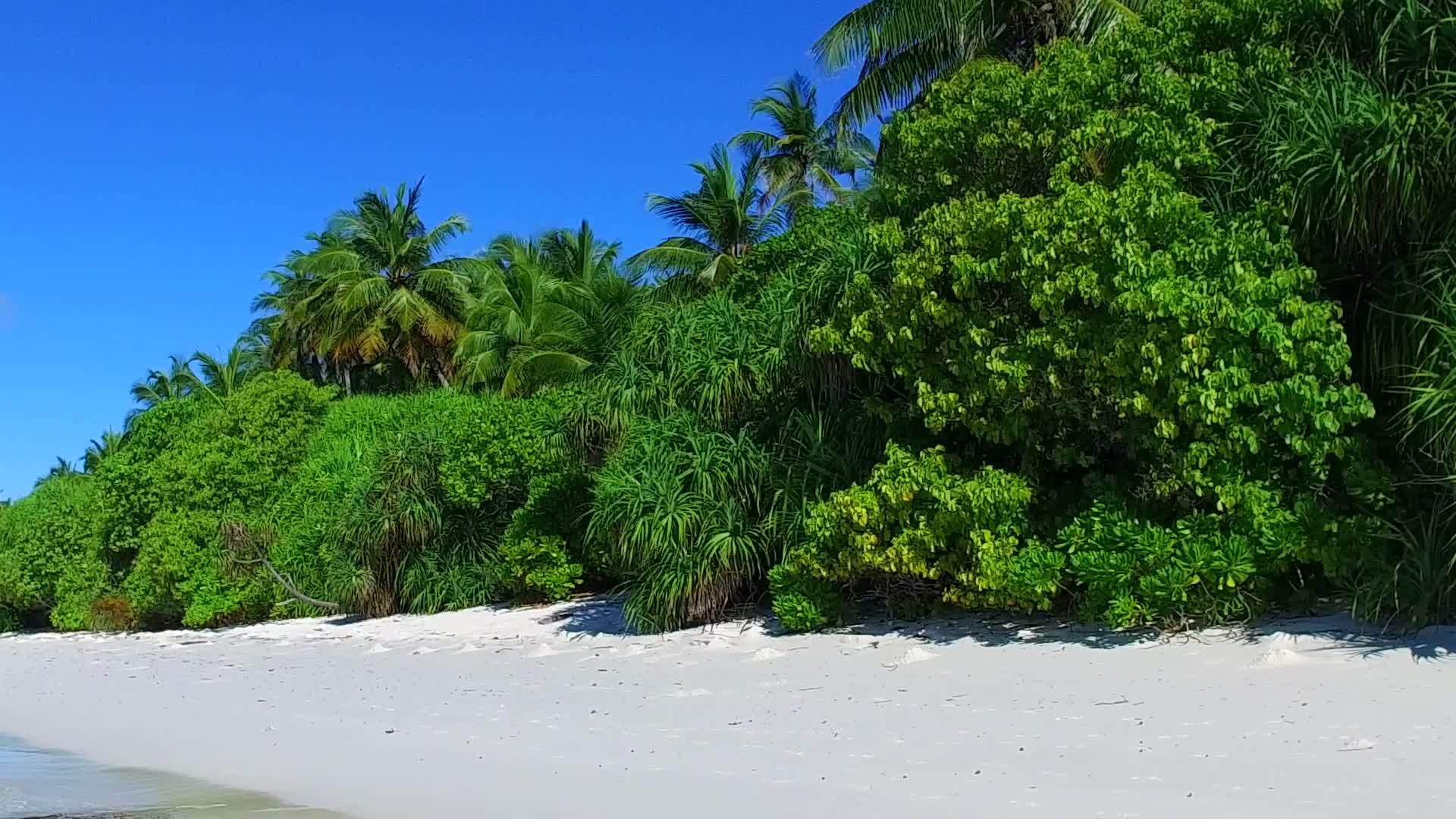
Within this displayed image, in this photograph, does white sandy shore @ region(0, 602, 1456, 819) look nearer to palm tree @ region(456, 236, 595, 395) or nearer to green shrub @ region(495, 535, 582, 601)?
green shrub @ region(495, 535, 582, 601)

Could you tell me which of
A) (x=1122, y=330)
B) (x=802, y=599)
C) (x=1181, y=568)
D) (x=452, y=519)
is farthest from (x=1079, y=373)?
(x=452, y=519)

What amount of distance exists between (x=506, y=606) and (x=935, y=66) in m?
10.3

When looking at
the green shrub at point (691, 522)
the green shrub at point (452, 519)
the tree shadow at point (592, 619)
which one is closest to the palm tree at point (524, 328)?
the green shrub at point (452, 519)

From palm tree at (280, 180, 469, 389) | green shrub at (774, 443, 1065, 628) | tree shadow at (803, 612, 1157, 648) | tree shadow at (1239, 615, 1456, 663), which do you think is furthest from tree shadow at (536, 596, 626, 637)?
palm tree at (280, 180, 469, 389)

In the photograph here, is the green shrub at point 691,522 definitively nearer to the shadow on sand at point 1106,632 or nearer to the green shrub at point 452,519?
the shadow on sand at point 1106,632

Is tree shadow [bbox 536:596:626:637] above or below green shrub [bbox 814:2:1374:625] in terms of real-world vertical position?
below

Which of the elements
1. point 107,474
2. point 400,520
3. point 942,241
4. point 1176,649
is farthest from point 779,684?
point 107,474

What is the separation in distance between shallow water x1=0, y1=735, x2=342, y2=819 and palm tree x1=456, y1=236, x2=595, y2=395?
15.6 metres

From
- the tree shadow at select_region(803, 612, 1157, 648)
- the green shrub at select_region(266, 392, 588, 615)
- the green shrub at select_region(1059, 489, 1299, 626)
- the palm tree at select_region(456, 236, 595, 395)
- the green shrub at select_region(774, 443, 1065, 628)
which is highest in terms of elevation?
the palm tree at select_region(456, 236, 595, 395)

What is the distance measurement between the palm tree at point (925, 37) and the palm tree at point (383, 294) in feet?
60.7

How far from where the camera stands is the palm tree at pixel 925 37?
16766 millimetres

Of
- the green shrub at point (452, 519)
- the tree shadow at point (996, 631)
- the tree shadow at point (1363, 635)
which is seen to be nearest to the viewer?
the tree shadow at point (1363, 635)

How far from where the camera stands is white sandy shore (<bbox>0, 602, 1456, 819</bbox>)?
534 cm

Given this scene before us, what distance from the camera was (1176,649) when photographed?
8086 millimetres
